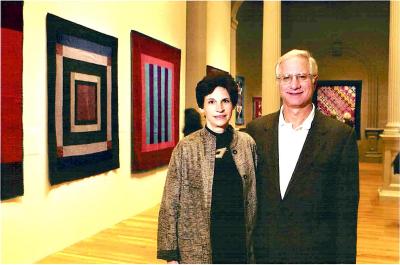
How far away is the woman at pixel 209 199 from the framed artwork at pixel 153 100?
373 cm

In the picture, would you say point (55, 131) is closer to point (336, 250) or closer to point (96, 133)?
point (96, 133)

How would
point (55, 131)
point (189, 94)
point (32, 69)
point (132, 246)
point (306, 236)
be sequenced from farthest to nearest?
point (189, 94), point (132, 246), point (55, 131), point (32, 69), point (306, 236)

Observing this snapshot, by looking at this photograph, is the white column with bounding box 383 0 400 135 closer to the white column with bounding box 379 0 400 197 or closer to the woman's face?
the white column with bounding box 379 0 400 197

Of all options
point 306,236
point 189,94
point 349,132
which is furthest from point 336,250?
point 189,94

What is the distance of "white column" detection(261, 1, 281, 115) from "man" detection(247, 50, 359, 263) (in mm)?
6268

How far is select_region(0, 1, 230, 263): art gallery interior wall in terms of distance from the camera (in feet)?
12.5

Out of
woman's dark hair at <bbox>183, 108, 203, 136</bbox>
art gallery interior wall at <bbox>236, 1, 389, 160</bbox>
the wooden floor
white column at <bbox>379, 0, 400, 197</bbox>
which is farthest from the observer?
art gallery interior wall at <bbox>236, 1, 389, 160</bbox>

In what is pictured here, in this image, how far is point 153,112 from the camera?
6.21 meters

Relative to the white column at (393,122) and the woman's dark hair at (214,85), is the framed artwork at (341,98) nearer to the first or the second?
the white column at (393,122)

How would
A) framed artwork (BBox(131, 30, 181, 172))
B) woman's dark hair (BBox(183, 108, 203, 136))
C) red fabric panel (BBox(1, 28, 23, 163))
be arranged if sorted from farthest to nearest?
1. framed artwork (BBox(131, 30, 181, 172))
2. woman's dark hair (BBox(183, 108, 203, 136))
3. red fabric panel (BBox(1, 28, 23, 163))

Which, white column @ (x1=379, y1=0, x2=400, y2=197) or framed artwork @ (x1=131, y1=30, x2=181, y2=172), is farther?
white column @ (x1=379, y1=0, x2=400, y2=197)

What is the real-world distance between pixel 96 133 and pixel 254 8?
10113 mm

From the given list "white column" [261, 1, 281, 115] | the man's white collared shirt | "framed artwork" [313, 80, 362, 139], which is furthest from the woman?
"framed artwork" [313, 80, 362, 139]

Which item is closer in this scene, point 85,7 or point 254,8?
point 85,7
